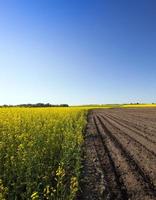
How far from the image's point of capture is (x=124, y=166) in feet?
37.5

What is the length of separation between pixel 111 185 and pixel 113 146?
6.96 metres

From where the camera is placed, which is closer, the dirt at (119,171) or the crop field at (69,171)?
the crop field at (69,171)

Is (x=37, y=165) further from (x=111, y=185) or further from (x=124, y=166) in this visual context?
(x=124, y=166)

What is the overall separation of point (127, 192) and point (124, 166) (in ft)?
9.39

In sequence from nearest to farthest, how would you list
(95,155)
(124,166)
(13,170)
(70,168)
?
1. (13,170)
2. (70,168)
3. (124,166)
4. (95,155)

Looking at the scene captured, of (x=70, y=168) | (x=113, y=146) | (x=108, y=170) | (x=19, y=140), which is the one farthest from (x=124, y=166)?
(x=113, y=146)

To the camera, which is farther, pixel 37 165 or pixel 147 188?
pixel 147 188

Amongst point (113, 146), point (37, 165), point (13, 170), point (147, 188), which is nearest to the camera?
point (13, 170)

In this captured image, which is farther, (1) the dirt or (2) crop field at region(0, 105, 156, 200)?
(1) the dirt

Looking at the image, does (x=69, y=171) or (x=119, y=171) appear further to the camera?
(x=119, y=171)

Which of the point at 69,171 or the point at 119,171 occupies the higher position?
the point at 69,171

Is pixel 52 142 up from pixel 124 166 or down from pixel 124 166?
up

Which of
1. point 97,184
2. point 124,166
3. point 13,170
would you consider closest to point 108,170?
point 124,166

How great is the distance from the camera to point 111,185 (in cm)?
913
